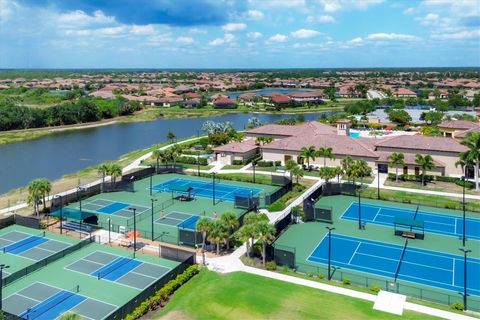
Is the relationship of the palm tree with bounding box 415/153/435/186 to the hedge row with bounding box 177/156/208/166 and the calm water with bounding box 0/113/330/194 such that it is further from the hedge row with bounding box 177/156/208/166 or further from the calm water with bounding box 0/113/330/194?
the calm water with bounding box 0/113/330/194

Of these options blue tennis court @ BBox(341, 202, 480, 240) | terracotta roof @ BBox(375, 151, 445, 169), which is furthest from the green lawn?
terracotta roof @ BBox(375, 151, 445, 169)

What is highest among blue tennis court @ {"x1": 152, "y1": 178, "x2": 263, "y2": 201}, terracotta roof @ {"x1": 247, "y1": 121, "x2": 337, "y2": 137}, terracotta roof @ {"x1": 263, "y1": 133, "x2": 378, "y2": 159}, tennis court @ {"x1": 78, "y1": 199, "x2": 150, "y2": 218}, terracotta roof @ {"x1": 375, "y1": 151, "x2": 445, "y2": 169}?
terracotta roof @ {"x1": 247, "y1": 121, "x2": 337, "y2": 137}

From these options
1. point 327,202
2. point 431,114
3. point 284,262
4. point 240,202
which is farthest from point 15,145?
point 431,114

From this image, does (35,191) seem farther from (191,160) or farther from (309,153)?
(309,153)

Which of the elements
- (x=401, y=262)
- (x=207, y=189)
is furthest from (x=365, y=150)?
(x=401, y=262)

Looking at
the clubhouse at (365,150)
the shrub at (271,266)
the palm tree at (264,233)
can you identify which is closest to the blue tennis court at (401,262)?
the shrub at (271,266)

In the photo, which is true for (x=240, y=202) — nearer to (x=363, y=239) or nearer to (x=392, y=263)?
(x=363, y=239)

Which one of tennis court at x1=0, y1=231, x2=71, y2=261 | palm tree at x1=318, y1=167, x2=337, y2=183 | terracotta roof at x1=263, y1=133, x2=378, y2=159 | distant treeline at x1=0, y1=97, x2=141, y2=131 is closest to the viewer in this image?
tennis court at x1=0, y1=231, x2=71, y2=261

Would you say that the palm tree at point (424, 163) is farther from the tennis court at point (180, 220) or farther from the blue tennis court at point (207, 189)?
the tennis court at point (180, 220)
